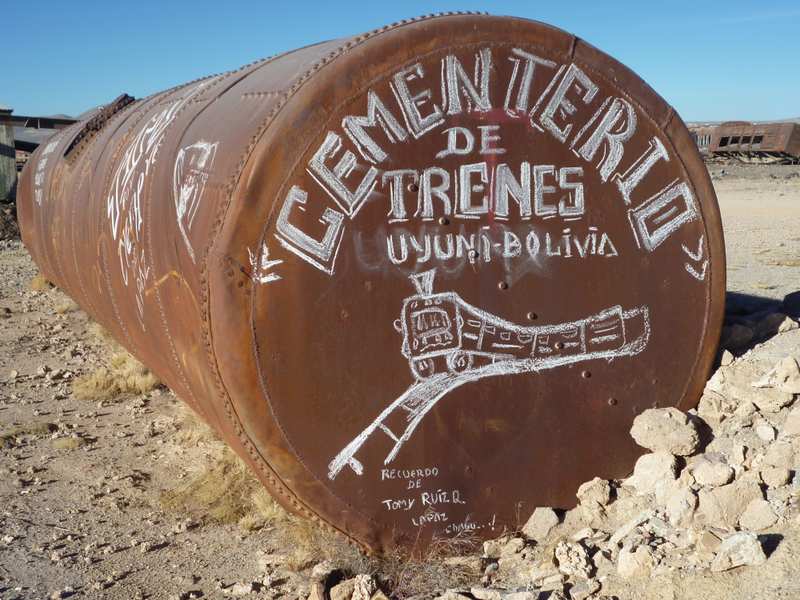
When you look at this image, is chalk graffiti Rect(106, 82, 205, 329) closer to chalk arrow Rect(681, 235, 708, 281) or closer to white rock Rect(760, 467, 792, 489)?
chalk arrow Rect(681, 235, 708, 281)

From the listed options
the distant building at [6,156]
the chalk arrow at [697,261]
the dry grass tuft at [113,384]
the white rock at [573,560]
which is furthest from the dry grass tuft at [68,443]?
the distant building at [6,156]

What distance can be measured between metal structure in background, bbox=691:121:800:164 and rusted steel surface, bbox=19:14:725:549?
30.4 m

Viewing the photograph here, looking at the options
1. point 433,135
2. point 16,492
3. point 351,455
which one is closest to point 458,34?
point 433,135

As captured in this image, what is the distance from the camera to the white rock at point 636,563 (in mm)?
3402

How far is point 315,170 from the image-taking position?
3621mm

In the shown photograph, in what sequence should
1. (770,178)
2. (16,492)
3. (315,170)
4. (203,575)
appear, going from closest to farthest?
(315,170)
(203,575)
(16,492)
(770,178)

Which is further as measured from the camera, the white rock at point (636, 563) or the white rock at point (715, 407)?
the white rock at point (715, 407)

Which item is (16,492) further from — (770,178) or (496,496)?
(770,178)

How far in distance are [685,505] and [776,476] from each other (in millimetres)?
394

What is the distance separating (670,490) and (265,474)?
1813mm

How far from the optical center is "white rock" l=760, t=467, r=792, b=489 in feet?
11.7

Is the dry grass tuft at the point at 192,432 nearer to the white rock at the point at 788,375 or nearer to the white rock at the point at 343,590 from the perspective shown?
the white rock at the point at 343,590

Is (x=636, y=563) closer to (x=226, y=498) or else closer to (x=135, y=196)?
(x=226, y=498)

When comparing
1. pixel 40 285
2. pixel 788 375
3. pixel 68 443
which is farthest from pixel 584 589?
pixel 40 285
